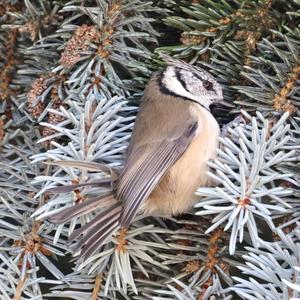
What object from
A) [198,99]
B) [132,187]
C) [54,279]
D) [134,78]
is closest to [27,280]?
[54,279]

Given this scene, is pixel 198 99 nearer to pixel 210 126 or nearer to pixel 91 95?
pixel 210 126

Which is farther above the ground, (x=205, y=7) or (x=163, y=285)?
(x=205, y=7)

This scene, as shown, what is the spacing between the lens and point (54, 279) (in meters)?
0.95

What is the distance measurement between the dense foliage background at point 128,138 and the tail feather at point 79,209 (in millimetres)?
18

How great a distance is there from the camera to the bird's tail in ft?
2.73

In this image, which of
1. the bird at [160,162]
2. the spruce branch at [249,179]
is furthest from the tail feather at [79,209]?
the spruce branch at [249,179]

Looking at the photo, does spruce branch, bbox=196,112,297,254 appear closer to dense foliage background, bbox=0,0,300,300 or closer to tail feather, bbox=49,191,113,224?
dense foliage background, bbox=0,0,300,300

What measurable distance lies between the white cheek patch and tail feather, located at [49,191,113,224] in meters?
Result: 0.21

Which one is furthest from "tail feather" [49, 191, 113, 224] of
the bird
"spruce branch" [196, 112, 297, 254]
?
"spruce branch" [196, 112, 297, 254]

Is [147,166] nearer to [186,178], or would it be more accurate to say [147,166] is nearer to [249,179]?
[186,178]

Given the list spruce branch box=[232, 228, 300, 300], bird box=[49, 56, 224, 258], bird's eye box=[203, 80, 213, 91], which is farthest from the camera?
bird's eye box=[203, 80, 213, 91]

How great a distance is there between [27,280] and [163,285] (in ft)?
0.55

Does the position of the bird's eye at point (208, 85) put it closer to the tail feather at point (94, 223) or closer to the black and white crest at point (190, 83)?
the black and white crest at point (190, 83)

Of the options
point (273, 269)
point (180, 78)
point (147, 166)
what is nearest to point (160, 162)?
point (147, 166)
